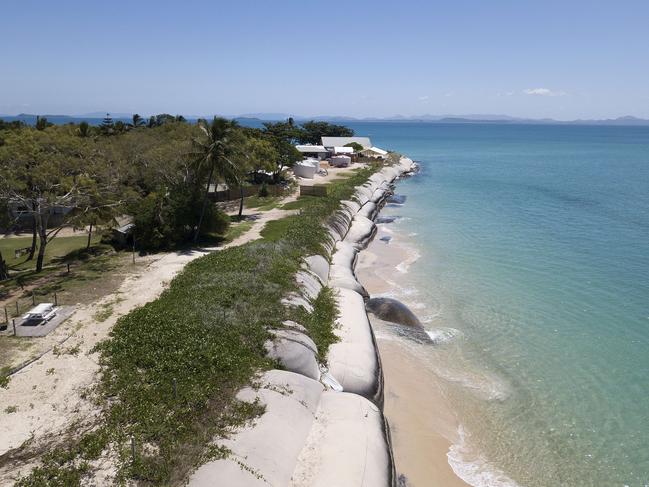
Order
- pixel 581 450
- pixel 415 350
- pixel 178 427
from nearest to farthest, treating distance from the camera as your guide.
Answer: pixel 178 427 → pixel 581 450 → pixel 415 350

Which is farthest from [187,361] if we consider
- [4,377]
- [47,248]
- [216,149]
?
[47,248]

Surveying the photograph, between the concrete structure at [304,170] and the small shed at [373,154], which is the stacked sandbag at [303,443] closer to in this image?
the concrete structure at [304,170]

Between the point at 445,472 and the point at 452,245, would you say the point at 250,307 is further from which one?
the point at 452,245

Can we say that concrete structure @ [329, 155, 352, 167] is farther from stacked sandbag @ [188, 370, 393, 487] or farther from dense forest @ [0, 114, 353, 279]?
stacked sandbag @ [188, 370, 393, 487]

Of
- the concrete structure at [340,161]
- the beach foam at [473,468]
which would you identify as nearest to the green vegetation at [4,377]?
the beach foam at [473,468]

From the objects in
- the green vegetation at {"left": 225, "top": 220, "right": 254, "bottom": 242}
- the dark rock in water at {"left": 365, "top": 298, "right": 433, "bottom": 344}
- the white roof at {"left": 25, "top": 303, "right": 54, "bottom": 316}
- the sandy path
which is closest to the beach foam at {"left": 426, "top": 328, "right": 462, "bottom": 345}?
the dark rock in water at {"left": 365, "top": 298, "right": 433, "bottom": 344}

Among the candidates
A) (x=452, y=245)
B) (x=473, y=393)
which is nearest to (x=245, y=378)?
(x=473, y=393)

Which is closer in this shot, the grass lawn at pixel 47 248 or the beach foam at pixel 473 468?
the beach foam at pixel 473 468

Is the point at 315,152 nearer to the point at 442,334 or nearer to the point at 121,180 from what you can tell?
the point at 121,180
